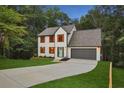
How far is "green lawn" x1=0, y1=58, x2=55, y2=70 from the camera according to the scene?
824 cm

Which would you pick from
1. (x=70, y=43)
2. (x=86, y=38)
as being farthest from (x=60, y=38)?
(x=86, y=38)

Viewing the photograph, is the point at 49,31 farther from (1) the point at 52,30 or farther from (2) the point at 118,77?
Answer: (2) the point at 118,77

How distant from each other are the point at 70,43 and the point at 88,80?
1.84 meters

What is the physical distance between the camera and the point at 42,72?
312 inches

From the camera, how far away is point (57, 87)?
6457 mm

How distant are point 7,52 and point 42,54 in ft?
3.54

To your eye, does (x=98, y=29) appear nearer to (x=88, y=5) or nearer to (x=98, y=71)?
(x=88, y=5)

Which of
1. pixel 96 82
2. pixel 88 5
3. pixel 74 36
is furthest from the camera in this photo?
pixel 74 36

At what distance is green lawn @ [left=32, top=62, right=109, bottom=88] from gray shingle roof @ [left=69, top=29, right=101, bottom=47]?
0.70 m

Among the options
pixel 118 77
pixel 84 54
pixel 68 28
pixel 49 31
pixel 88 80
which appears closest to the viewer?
pixel 88 80
